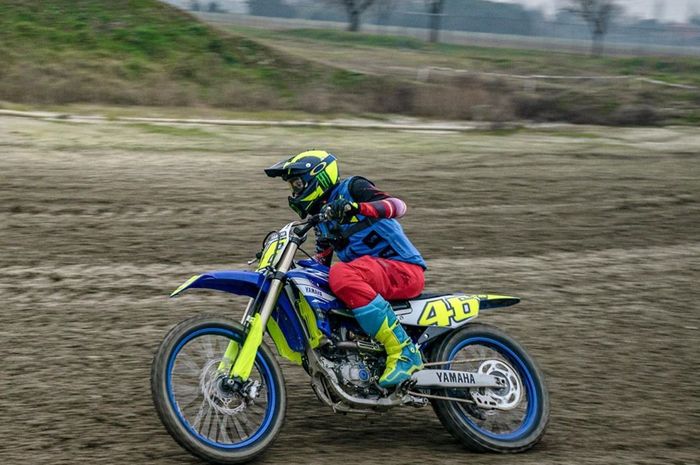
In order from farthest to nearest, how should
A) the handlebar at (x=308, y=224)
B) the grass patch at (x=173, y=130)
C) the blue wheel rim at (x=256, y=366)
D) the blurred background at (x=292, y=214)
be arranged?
the grass patch at (x=173, y=130) < the blurred background at (x=292, y=214) < the handlebar at (x=308, y=224) < the blue wheel rim at (x=256, y=366)

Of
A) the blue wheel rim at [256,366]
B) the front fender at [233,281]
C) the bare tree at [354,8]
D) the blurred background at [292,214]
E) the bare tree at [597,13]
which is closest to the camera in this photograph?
the blue wheel rim at [256,366]

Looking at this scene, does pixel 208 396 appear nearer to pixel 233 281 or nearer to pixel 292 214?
pixel 233 281

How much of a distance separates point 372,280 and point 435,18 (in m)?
35.5

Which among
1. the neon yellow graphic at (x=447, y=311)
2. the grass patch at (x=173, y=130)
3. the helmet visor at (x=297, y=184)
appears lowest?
the grass patch at (x=173, y=130)

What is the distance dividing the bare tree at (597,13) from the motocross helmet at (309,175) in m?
38.0

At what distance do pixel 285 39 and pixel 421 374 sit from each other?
1215 inches

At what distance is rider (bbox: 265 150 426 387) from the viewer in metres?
5.82

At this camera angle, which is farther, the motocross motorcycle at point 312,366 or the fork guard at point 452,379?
the fork guard at point 452,379

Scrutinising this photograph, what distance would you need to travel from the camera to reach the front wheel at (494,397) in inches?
238

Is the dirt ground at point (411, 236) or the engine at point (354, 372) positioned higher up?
the engine at point (354, 372)

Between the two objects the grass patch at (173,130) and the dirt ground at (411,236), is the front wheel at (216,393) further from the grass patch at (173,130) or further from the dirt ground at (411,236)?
the grass patch at (173,130)

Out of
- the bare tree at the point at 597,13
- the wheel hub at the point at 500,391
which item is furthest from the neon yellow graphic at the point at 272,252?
the bare tree at the point at 597,13

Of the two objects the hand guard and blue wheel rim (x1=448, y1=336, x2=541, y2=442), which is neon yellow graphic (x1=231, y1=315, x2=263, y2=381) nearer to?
the hand guard

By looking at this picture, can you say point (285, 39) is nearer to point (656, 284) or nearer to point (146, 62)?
point (146, 62)
